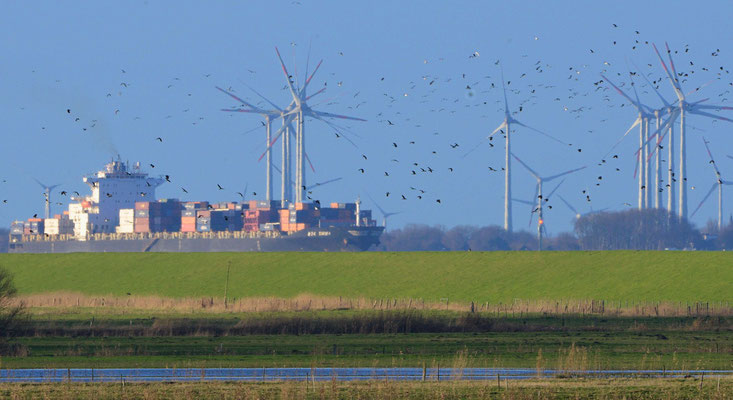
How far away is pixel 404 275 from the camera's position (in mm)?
118938

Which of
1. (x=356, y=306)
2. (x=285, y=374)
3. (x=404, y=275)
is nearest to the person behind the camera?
(x=285, y=374)

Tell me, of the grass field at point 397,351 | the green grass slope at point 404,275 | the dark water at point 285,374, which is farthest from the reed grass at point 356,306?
the dark water at point 285,374

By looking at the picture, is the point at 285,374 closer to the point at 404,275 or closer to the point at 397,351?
the point at 397,351

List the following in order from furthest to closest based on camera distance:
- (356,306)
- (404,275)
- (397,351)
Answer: (404,275) → (356,306) → (397,351)

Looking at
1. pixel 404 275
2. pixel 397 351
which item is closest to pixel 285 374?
pixel 397 351

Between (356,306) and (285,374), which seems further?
(356,306)

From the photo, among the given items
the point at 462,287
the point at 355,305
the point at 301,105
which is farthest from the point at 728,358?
the point at 301,105

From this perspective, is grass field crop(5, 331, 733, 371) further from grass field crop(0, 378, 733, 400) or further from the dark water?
grass field crop(0, 378, 733, 400)

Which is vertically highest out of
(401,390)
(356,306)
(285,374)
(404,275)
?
(404,275)

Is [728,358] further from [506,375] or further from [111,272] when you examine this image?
[111,272]

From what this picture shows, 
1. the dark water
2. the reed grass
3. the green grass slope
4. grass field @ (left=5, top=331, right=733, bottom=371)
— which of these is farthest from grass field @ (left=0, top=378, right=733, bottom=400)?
the green grass slope

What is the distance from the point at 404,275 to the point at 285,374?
73.2 m

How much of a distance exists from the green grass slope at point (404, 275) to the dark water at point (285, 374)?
52015mm

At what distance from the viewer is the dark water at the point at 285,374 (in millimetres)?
43656
